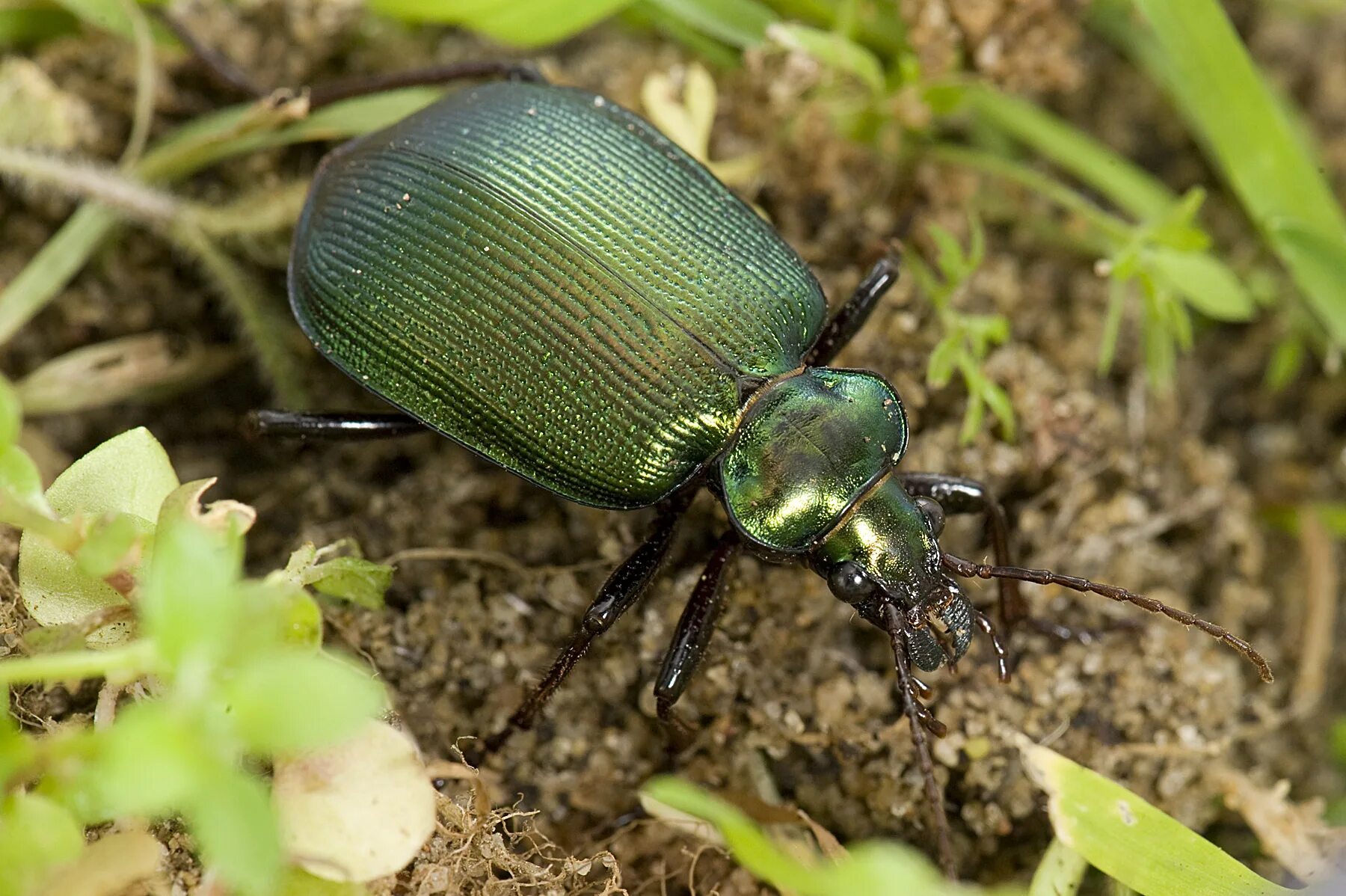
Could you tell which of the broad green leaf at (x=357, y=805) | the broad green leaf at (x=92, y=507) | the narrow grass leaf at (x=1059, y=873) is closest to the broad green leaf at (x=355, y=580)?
the broad green leaf at (x=92, y=507)

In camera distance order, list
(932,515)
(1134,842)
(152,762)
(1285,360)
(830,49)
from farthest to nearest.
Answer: (1285,360)
(830,49)
(932,515)
(1134,842)
(152,762)

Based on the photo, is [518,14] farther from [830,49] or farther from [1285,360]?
[1285,360]

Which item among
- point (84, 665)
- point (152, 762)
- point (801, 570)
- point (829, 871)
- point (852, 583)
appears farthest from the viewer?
point (801, 570)

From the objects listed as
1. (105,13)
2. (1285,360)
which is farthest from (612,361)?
(1285,360)

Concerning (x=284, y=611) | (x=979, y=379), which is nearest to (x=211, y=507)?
(x=284, y=611)

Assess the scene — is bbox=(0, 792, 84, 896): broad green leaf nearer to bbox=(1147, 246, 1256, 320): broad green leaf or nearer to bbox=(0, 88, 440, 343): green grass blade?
bbox=(0, 88, 440, 343): green grass blade

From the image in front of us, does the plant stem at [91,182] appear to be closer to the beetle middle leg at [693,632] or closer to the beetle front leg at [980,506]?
the beetle middle leg at [693,632]

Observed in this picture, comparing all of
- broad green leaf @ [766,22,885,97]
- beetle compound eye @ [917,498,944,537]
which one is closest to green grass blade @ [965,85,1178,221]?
broad green leaf @ [766,22,885,97]
